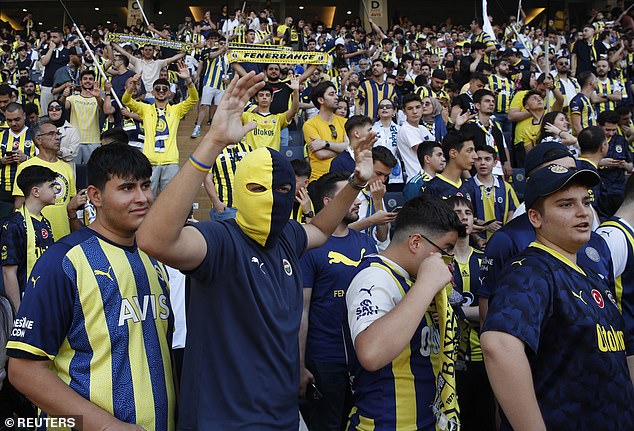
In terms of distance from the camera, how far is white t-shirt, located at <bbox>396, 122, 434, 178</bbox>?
8.01 m

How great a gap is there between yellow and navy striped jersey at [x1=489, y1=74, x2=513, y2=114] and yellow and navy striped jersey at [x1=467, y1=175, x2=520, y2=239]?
4.86 m

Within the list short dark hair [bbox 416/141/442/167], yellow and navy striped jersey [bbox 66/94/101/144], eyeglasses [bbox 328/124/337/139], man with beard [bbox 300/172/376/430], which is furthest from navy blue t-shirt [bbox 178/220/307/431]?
yellow and navy striped jersey [bbox 66/94/101/144]

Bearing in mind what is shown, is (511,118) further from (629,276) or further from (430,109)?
(629,276)

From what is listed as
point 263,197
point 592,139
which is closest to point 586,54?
point 592,139

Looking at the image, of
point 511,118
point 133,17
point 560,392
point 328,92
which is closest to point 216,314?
point 560,392

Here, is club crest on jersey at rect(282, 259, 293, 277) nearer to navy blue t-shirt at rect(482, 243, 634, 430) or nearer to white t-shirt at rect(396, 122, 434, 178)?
navy blue t-shirt at rect(482, 243, 634, 430)

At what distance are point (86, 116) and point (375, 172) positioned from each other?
6363mm

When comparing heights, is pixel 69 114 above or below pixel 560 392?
above

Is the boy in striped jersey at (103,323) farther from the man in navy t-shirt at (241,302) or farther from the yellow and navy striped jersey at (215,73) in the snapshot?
the yellow and navy striped jersey at (215,73)

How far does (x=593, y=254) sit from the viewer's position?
313cm

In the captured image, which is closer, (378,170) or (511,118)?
(378,170)

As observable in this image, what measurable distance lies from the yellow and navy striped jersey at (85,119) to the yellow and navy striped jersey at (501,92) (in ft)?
21.8

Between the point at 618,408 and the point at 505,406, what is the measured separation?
483 mm

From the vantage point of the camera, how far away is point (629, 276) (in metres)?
3.33
